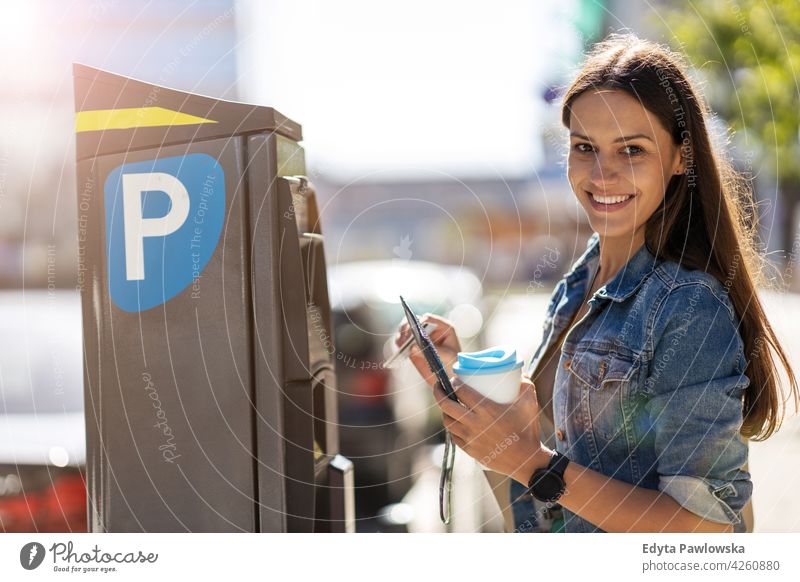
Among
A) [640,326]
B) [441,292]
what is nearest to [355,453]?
[441,292]

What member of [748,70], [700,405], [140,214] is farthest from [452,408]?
[748,70]

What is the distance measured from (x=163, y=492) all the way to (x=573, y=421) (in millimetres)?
1079

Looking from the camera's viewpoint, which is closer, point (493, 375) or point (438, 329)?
point (493, 375)

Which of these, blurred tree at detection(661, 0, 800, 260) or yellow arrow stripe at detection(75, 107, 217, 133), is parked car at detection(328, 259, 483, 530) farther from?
blurred tree at detection(661, 0, 800, 260)

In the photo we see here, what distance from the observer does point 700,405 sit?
162 cm

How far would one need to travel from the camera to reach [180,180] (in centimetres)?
192

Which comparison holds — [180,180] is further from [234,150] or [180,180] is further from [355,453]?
[355,453]

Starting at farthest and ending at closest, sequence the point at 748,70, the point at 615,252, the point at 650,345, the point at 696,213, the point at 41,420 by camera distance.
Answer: the point at 748,70 < the point at 41,420 < the point at 615,252 < the point at 696,213 < the point at 650,345

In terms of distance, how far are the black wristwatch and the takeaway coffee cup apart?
0.17 metres

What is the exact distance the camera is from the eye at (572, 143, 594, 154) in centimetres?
196

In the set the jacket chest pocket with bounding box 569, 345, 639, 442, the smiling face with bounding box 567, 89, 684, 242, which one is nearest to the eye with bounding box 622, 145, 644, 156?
the smiling face with bounding box 567, 89, 684, 242

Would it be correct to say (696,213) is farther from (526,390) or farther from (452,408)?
(452,408)

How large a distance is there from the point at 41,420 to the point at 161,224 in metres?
1.83
